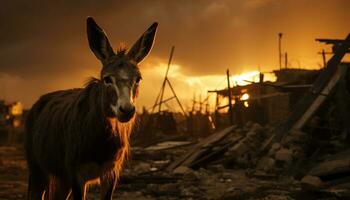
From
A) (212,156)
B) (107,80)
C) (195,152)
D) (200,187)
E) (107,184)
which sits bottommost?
(200,187)

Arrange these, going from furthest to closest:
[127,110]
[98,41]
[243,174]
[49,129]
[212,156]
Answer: [212,156], [243,174], [49,129], [98,41], [127,110]

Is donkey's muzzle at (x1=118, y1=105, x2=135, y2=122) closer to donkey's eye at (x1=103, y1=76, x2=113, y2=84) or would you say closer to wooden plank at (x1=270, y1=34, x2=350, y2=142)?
donkey's eye at (x1=103, y1=76, x2=113, y2=84)

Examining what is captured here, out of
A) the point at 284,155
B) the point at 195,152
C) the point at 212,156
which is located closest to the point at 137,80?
the point at 284,155

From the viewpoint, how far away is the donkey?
163 inches

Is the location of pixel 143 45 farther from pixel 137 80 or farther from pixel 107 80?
pixel 107 80

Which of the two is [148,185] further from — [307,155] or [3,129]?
[3,129]

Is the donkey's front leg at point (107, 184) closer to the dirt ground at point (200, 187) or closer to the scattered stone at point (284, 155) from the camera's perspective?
the dirt ground at point (200, 187)

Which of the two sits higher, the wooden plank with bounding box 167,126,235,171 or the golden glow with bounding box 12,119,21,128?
the golden glow with bounding box 12,119,21,128

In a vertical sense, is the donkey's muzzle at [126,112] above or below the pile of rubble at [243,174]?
above

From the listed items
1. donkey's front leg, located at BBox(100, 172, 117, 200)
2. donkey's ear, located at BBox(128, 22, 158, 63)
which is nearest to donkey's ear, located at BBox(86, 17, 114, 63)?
donkey's ear, located at BBox(128, 22, 158, 63)

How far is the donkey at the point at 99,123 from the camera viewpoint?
413cm

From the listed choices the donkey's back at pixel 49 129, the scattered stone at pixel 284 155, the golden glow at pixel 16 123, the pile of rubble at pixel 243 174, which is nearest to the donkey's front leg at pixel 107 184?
the donkey's back at pixel 49 129

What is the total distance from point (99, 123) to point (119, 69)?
65cm

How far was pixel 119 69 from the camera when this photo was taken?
4.17 m
